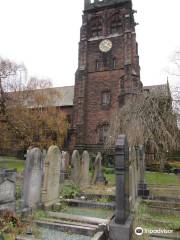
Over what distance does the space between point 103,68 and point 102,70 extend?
0.26 metres

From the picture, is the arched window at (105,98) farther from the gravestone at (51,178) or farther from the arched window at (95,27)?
the gravestone at (51,178)

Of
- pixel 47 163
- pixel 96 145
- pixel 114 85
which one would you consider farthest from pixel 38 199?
pixel 114 85

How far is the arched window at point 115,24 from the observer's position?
30.3 m

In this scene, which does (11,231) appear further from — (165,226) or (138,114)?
(138,114)

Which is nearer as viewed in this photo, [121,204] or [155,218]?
[121,204]

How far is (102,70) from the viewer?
29.6 m

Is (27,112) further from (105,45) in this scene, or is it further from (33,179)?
(33,179)

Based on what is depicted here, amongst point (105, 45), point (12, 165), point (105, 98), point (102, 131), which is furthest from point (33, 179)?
point (105, 45)

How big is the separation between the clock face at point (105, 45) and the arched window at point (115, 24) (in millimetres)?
1449

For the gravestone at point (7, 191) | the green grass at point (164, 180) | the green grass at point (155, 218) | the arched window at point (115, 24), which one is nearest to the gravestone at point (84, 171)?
the green grass at point (155, 218)

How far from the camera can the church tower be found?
1104 inches

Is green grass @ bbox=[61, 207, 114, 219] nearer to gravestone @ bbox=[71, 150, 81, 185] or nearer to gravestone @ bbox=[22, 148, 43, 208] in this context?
gravestone @ bbox=[22, 148, 43, 208]

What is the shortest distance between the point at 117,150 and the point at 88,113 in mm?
23303

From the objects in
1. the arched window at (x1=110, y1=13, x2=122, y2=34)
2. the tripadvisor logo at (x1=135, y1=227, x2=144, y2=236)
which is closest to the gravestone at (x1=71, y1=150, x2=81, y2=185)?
the tripadvisor logo at (x1=135, y1=227, x2=144, y2=236)
